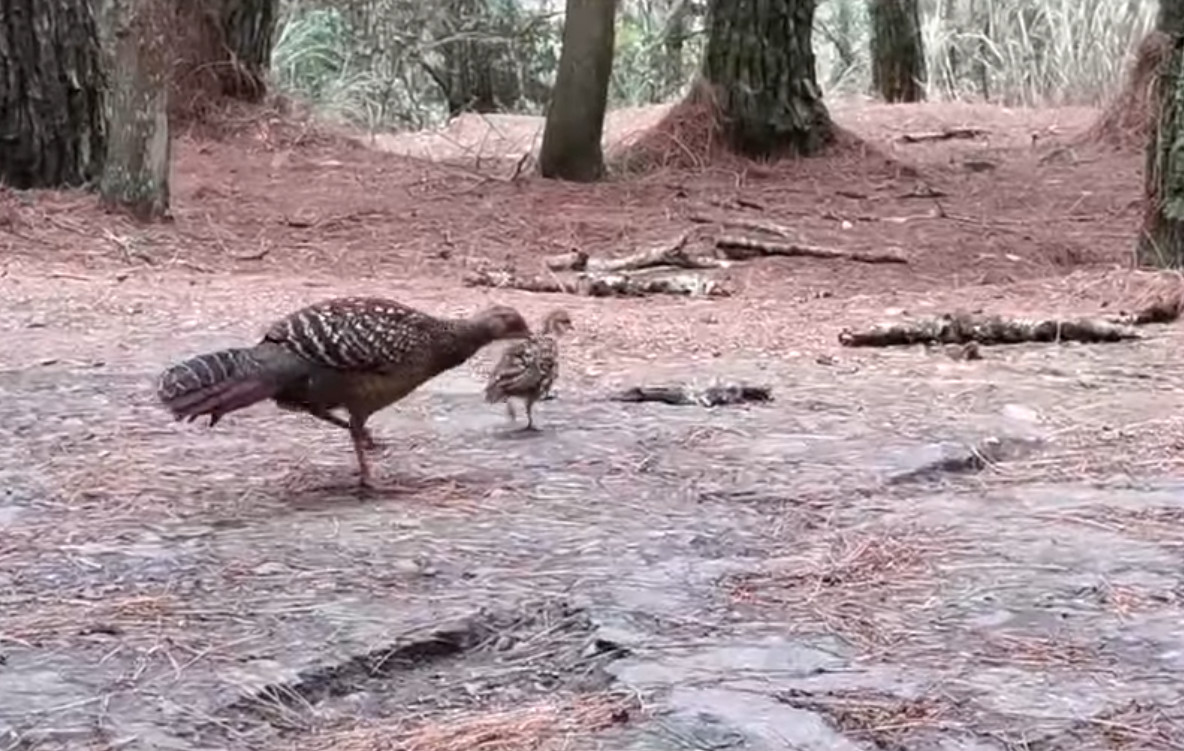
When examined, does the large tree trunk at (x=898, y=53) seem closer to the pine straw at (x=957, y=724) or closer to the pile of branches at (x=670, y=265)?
the pile of branches at (x=670, y=265)

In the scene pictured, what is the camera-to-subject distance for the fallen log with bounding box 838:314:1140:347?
23.0 feet

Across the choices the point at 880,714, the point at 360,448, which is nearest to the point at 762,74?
the point at 360,448

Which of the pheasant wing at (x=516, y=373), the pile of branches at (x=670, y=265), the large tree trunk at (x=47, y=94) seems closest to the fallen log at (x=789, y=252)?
the pile of branches at (x=670, y=265)

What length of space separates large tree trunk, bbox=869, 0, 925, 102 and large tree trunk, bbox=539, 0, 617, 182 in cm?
→ 759

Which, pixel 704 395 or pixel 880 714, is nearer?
pixel 880 714

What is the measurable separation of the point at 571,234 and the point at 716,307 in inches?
91.9

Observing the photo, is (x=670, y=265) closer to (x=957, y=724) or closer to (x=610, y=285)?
(x=610, y=285)

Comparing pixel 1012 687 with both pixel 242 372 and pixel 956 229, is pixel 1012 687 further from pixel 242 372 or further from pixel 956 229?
pixel 956 229

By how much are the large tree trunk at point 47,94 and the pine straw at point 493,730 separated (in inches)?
329

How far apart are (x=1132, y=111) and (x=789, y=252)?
202 inches

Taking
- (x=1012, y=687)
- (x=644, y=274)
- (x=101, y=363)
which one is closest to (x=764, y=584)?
(x=1012, y=687)

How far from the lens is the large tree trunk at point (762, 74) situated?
1295cm

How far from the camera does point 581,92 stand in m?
11.9

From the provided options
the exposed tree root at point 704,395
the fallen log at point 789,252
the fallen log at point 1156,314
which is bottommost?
the fallen log at point 789,252
